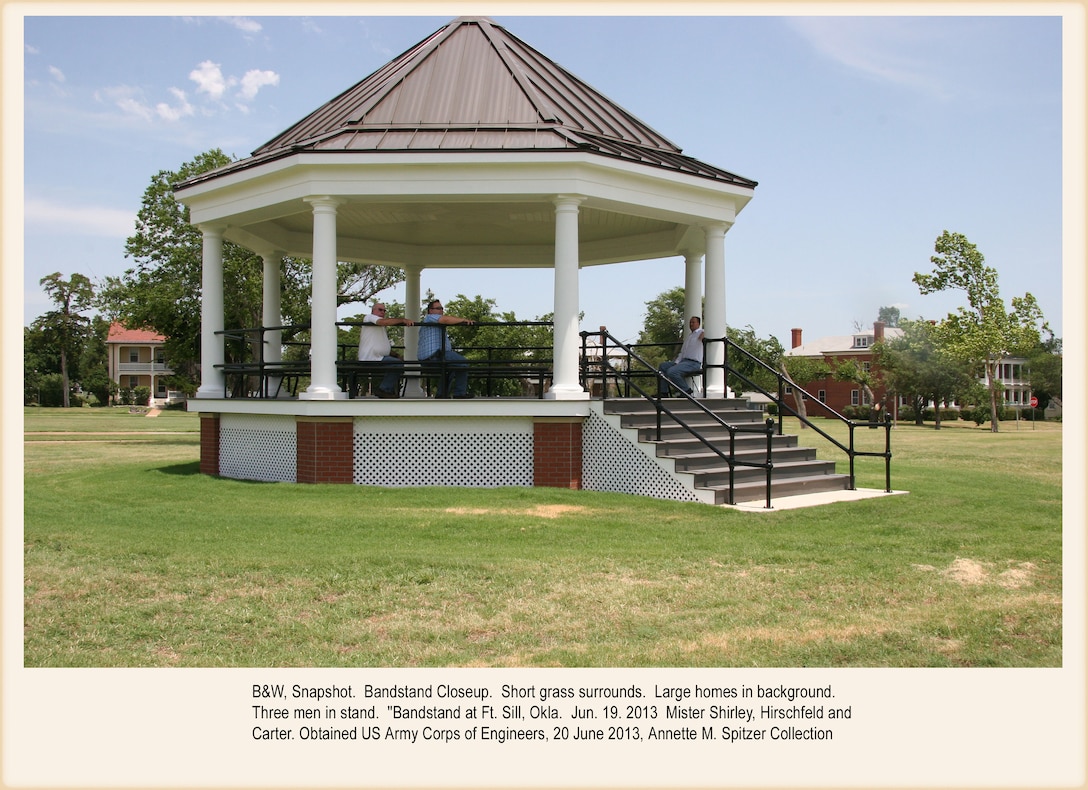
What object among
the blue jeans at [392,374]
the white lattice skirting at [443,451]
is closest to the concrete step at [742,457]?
the white lattice skirting at [443,451]

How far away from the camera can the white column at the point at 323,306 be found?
474 inches

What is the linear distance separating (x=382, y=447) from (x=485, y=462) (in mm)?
1453

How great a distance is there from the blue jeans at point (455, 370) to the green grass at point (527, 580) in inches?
68.4

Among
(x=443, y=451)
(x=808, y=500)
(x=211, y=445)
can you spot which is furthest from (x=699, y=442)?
(x=211, y=445)

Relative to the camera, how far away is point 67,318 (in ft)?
285

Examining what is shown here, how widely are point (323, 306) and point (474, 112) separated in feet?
13.3

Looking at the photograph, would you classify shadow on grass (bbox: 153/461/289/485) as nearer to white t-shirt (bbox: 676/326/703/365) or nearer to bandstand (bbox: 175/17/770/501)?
bandstand (bbox: 175/17/770/501)

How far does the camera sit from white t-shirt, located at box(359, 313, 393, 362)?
42.4 ft

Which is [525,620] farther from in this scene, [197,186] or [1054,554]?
[197,186]

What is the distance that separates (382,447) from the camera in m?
12.0

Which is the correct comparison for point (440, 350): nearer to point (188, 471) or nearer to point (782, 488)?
point (782, 488)

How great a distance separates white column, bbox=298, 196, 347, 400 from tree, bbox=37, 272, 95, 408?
83.4 metres

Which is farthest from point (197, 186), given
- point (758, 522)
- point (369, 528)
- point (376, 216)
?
point (758, 522)

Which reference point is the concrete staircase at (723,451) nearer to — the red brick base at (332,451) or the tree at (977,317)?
the red brick base at (332,451)
